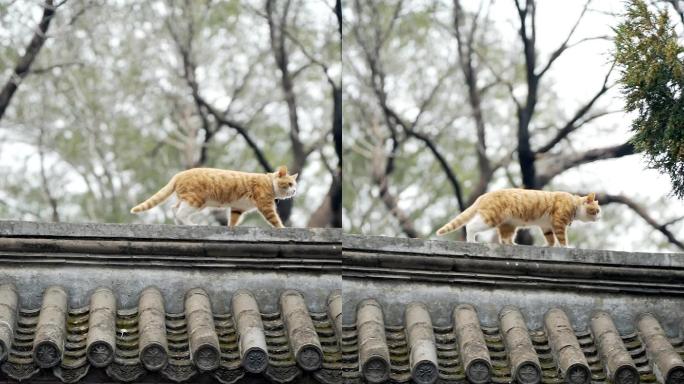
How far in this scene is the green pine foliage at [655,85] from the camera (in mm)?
6543

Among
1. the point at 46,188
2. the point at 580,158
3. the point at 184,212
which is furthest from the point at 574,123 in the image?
the point at 46,188

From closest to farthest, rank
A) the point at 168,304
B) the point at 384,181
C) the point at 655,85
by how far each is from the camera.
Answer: the point at 168,304
the point at 655,85
the point at 384,181

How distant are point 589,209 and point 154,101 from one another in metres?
5.20

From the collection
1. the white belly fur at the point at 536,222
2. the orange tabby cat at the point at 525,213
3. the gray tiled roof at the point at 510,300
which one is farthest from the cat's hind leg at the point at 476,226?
the gray tiled roof at the point at 510,300

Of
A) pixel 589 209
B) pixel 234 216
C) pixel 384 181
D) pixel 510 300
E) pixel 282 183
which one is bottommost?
pixel 510 300

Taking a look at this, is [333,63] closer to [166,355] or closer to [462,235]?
[462,235]

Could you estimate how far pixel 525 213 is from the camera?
6.70 metres

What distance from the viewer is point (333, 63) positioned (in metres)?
10.1

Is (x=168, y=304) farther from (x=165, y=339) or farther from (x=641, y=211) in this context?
(x=641, y=211)

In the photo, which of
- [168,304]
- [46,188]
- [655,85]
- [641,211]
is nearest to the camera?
[168,304]

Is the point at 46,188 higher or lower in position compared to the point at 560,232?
higher

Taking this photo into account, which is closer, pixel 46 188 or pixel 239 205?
pixel 239 205

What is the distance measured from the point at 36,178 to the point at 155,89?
4.64 feet

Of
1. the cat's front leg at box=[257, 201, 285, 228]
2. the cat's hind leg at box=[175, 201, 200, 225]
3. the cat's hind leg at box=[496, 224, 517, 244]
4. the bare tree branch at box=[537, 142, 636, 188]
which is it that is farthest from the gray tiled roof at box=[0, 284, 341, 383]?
the bare tree branch at box=[537, 142, 636, 188]
